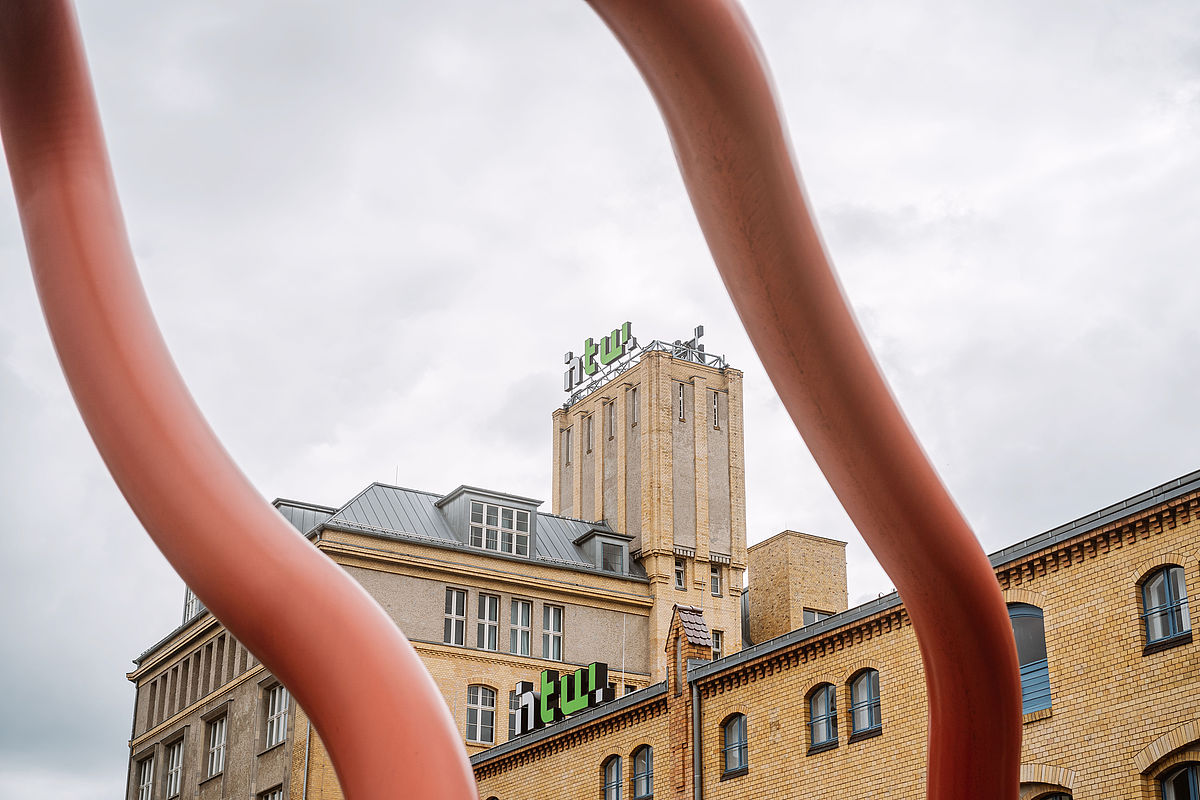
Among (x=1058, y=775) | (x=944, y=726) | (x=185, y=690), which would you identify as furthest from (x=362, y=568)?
(x=944, y=726)

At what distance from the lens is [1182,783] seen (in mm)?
17422

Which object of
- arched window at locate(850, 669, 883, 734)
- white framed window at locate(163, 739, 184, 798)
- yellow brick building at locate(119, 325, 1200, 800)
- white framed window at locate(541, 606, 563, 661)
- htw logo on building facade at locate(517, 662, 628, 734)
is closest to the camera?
yellow brick building at locate(119, 325, 1200, 800)

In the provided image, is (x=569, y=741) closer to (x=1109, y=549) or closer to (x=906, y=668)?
(x=906, y=668)

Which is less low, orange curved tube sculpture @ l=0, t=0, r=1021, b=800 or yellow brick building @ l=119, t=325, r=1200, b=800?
yellow brick building @ l=119, t=325, r=1200, b=800

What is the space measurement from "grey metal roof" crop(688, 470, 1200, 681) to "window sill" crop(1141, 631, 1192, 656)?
5.31 ft

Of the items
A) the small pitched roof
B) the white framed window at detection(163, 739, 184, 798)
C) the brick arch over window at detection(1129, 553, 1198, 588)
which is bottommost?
the brick arch over window at detection(1129, 553, 1198, 588)

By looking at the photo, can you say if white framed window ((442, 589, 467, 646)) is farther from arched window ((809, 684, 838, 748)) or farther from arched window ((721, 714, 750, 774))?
Result: arched window ((809, 684, 838, 748))

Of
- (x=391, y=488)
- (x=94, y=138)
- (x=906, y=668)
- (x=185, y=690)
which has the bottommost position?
(x=94, y=138)

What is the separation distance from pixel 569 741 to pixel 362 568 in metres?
16.3

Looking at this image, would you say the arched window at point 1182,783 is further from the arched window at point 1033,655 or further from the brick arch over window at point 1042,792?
the arched window at point 1033,655

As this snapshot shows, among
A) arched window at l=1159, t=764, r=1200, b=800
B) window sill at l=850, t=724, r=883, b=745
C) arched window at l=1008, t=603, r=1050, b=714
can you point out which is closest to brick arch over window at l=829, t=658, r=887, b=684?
window sill at l=850, t=724, r=883, b=745

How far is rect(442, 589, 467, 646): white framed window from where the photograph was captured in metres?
45.0

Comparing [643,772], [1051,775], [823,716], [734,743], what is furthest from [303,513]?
[1051,775]

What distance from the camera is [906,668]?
2128 cm
